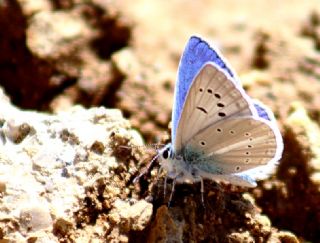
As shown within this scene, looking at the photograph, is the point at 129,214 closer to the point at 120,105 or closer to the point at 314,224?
the point at 314,224

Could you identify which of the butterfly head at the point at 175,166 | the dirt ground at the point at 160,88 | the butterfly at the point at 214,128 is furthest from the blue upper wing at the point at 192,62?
the dirt ground at the point at 160,88

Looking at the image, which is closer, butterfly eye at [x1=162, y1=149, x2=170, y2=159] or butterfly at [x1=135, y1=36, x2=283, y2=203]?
butterfly at [x1=135, y1=36, x2=283, y2=203]

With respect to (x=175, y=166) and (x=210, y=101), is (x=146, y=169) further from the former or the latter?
(x=210, y=101)

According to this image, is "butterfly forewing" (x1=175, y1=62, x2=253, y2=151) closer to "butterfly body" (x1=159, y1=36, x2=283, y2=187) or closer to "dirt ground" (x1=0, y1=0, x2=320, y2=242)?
"butterfly body" (x1=159, y1=36, x2=283, y2=187)

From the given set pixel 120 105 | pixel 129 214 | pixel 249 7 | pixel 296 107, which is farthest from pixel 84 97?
pixel 249 7

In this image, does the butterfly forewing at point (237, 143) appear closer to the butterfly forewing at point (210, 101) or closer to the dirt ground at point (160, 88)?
the butterfly forewing at point (210, 101)

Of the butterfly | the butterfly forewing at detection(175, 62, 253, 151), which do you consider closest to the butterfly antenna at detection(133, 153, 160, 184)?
the butterfly

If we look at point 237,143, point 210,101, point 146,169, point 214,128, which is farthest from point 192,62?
point 146,169
